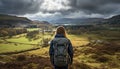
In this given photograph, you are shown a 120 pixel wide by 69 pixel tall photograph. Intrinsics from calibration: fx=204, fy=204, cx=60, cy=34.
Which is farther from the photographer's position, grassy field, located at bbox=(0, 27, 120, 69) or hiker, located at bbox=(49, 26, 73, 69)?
grassy field, located at bbox=(0, 27, 120, 69)

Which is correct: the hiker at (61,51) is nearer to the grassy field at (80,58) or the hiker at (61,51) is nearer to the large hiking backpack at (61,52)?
the large hiking backpack at (61,52)

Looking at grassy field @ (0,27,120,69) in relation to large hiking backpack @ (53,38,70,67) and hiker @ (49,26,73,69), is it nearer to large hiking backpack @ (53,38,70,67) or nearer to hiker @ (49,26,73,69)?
hiker @ (49,26,73,69)

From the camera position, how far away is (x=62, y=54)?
8.33 metres

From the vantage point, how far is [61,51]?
8.37 metres

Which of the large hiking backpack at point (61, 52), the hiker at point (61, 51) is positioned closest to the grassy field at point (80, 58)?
the hiker at point (61, 51)

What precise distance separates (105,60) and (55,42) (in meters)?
52.1

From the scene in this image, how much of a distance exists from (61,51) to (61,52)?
1.8 inches

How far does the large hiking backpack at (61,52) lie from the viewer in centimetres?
832

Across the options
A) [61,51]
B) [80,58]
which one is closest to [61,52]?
[61,51]

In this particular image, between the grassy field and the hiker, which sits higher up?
the hiker

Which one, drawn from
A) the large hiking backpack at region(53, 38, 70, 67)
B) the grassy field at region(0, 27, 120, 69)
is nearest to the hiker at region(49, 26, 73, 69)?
the large hiking backpack at region(53, 38, 70, 67)

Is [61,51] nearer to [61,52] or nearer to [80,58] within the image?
[61,52]

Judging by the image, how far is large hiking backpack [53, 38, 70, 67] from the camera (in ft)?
27.3

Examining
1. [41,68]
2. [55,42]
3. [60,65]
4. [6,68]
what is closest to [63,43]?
[55,42]
